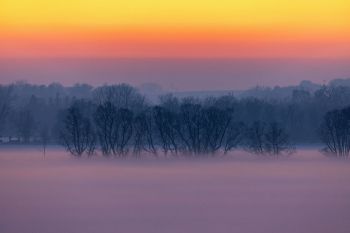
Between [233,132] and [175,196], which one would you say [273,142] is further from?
[175,196]

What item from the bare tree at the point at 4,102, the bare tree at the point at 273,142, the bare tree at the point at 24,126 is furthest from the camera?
the bare tree at the point at 4,102

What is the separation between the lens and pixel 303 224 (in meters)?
20.2

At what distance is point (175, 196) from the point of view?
92.7 ft

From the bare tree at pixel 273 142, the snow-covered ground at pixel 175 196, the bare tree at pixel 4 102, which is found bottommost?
the snow-covered ground at pixel 175 196

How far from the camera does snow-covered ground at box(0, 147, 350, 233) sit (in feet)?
66.1

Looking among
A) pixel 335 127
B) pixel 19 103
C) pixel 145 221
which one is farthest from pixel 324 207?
pixel 19 103

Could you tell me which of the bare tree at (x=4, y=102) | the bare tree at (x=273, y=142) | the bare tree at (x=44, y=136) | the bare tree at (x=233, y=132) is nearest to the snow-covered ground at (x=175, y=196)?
the bare tree at (x=273, y=142)

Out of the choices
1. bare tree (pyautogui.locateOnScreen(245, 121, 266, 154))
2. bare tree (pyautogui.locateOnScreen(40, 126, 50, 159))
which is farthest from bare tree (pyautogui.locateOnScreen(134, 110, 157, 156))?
bare tree (pyautogui.locateOnScreen(40, 126, 50, 159))

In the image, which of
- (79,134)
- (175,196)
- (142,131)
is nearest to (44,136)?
(79,134)

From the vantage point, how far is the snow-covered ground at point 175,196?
66.1 feet

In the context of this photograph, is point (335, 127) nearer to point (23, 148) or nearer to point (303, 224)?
point (23, 148)

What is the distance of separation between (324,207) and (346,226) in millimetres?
5112

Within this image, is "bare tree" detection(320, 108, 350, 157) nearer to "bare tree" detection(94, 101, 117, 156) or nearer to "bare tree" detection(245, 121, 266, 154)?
"bare tree" detection(245, 121, 266, 154)

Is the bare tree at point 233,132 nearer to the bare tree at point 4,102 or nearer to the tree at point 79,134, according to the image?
the tree at point 79,134
